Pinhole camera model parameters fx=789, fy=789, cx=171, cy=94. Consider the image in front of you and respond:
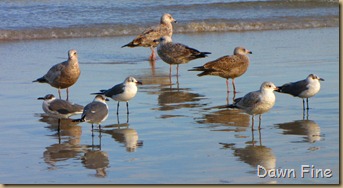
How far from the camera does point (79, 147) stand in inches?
347

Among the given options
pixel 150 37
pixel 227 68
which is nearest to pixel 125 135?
pixel 227 68

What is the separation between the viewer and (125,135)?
367 inches

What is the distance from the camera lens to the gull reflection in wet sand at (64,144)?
328 inches

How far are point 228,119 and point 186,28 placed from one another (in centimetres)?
1014

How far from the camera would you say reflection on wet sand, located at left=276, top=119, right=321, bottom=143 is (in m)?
8.98

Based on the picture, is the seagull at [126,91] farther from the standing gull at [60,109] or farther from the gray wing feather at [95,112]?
the gray wing feather at [95,112]

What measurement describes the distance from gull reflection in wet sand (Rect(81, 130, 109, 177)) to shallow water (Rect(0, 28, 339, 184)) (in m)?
0.01

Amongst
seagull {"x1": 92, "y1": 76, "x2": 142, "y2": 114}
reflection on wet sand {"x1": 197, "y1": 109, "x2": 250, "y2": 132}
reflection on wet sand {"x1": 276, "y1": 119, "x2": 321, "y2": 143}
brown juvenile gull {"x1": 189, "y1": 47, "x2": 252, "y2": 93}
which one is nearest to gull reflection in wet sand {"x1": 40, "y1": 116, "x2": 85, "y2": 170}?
seagull {"x1": 92, "y1": 76, "x2": 142, "y2": 114}

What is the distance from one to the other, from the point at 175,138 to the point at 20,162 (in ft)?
6.08

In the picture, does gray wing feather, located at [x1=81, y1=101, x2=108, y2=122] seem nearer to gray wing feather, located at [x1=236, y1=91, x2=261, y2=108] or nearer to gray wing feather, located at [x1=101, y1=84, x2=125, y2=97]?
gray wing feather, located at [x1=101, y1=84, x2=125, y2=97]

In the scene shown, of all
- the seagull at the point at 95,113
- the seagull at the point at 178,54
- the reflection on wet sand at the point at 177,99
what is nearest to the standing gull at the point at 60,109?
the seagull at the point at 95,113

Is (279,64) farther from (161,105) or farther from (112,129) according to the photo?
(112,129)

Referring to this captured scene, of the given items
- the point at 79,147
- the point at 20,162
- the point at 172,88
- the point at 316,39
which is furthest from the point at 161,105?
the point at 316,39

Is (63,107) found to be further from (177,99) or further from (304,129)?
(304,129)
